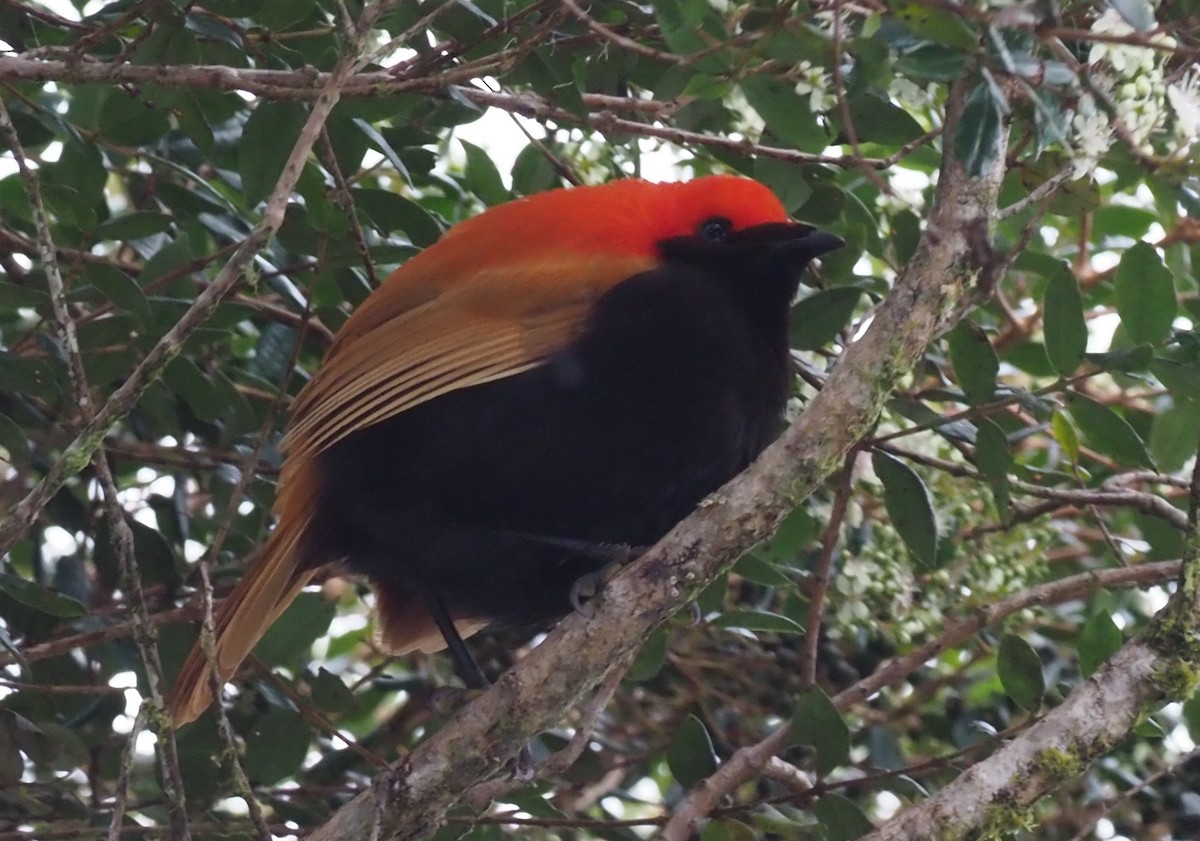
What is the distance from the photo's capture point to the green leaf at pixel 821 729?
9.97 feet

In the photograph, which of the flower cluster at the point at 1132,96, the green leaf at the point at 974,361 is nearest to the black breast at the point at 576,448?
the green leaf at the point at 974,361

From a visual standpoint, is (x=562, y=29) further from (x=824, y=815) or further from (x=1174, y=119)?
(x=824, y=815)

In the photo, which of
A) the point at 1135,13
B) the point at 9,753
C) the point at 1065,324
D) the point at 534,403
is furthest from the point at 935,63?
the point at 9,753

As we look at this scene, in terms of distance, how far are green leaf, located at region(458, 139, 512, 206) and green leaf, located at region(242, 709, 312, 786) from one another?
58.7 inches

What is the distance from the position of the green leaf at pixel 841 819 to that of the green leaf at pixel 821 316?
3.64 feet

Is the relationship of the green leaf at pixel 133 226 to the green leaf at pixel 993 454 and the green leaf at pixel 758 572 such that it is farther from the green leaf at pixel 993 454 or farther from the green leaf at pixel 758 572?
the green leaf at pixel 993 454

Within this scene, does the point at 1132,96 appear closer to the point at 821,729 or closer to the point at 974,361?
the point at 974,361

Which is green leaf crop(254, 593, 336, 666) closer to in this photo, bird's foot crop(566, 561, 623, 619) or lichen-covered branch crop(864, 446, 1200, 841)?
bird's foot crop(566, 561, 623, 619)

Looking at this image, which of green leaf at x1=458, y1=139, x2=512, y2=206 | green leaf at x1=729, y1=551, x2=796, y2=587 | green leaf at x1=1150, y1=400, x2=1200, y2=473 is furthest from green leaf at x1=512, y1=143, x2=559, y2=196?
green leaf at x1=1150, y1=400, x2=1200, y2=473

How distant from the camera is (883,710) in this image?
4391mm

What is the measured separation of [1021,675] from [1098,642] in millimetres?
171

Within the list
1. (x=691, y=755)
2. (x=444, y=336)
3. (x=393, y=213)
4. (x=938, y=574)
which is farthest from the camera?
(x=938, y=574)

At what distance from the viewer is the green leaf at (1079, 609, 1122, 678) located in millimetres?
3119

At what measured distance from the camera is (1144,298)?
324 centimetres
